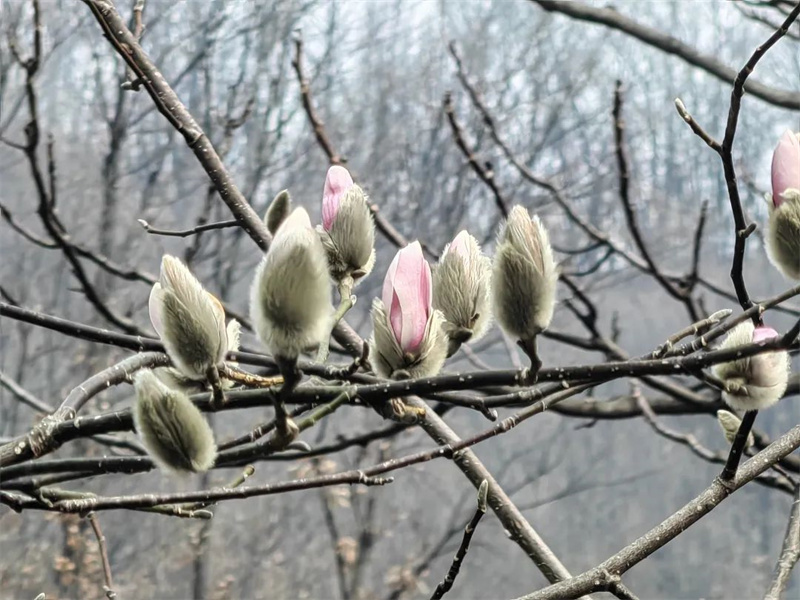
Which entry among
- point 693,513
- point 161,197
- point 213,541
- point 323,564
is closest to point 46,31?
point 161,197

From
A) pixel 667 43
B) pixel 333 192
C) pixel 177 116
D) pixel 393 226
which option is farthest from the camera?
pixel 393 226

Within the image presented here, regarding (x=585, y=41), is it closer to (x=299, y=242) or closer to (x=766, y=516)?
(x=766, y=516)

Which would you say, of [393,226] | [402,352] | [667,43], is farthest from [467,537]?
[393,226]

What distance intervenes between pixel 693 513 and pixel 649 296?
2.65m

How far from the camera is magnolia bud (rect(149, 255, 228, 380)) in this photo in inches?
9.6

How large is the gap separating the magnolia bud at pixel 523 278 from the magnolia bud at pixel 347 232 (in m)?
0.07

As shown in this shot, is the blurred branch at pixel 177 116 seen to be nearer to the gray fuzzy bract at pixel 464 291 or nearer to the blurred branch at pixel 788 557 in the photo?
the gray fuzzy bract at pixel 464 291

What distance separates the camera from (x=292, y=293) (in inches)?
8.6

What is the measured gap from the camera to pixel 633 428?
9.57 ft

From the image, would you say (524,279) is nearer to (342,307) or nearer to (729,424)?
(342,307)

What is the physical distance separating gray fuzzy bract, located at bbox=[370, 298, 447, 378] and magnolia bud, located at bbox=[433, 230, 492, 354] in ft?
0.04

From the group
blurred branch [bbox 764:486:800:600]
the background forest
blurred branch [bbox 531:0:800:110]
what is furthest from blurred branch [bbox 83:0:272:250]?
the background forest

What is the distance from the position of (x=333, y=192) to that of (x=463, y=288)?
7 cm

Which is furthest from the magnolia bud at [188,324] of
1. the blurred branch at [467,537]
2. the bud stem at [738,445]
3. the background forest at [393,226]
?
the background forest at [393,226]
